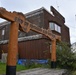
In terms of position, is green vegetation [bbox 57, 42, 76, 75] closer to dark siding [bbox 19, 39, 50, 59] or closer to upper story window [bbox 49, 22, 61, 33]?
dark siding [bbox 19, 39, 50, 59]

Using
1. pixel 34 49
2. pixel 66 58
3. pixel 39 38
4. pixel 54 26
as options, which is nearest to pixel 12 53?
pixel 66 58

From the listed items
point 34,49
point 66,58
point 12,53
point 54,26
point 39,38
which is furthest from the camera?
point 54,26

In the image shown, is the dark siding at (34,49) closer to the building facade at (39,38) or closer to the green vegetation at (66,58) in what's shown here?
the building facade at (39,38)

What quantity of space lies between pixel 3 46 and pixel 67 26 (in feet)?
37.9

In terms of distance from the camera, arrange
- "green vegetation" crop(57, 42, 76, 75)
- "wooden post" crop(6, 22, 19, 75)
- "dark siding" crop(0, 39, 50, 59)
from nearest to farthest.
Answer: "wooden post" crop(6, 22, 19, 75) → "green vegetation" crop(57, 42, 76, 75) → "dark siding" crop(0, 39, 50, 59)

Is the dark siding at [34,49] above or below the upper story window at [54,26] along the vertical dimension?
below

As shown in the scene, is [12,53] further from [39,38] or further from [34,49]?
[34,49]

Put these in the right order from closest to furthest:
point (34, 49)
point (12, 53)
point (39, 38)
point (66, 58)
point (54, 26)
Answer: point (12, 53)
point (66, 58)
point (39, 38)
point (34, 49)
point (54, 26)

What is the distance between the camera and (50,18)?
20266 millimetres

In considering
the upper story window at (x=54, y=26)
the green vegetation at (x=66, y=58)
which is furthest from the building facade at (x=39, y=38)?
the green vegetation at (x=66, y=58)

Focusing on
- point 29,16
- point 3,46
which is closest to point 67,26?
point 29,16

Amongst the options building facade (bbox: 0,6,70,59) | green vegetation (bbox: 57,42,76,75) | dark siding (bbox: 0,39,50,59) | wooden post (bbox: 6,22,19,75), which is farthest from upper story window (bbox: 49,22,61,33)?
wooden post (bbox: 6,22,19,75)

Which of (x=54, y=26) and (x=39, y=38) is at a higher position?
(x=54, y=26)

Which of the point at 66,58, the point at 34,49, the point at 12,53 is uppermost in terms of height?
the point at 34,49
